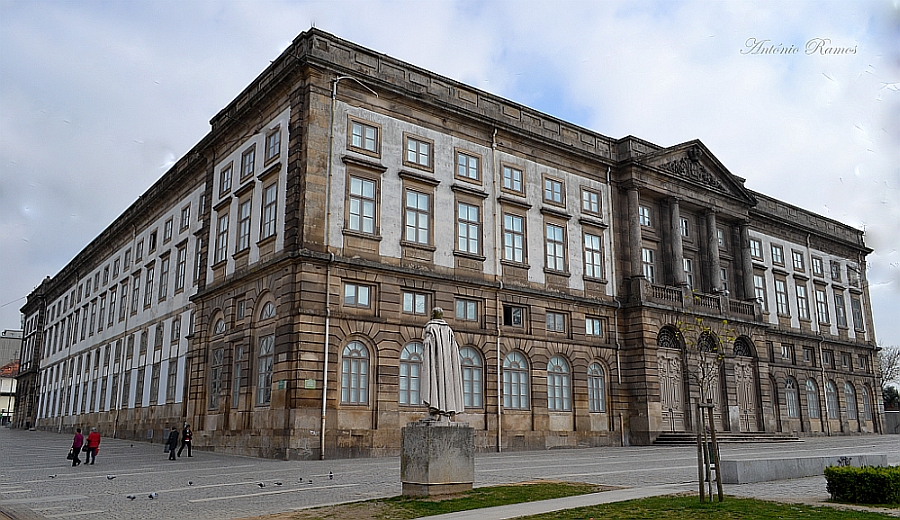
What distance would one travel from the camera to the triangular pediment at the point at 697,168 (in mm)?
42406

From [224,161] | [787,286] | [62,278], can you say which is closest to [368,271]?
[224,161]

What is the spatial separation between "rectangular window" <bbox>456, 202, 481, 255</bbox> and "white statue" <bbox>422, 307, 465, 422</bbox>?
1754 centimetres

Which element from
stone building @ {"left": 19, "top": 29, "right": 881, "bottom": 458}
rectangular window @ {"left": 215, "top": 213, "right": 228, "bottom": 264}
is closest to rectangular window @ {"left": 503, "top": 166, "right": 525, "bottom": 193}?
stone building @ {"left": 19, "top": 29, "right": 881, "bottom": 458}

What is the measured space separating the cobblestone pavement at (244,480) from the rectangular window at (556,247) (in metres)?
10.3

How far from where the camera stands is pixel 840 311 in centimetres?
5741

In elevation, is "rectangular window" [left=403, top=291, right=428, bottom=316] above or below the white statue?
above

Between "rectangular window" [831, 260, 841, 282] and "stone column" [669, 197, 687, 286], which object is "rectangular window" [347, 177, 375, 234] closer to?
"stone column" [669, 197, 687, 286]

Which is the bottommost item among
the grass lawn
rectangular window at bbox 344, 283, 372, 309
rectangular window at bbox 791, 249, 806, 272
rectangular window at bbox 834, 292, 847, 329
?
the grass lawn

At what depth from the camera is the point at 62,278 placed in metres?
75.1

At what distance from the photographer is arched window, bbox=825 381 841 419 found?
52.9 m

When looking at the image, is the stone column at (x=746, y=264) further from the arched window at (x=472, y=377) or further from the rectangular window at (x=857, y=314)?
the arched window at (x=472, y=377)

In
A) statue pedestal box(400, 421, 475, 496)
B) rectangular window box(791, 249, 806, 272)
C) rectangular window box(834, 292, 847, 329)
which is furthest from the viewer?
rectangular window box(834, 292, 847, 329)

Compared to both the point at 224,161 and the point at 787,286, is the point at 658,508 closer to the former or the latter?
the point at 224,161

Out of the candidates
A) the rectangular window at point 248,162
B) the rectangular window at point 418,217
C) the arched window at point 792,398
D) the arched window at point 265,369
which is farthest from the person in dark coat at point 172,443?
the arched window at point 792,398
